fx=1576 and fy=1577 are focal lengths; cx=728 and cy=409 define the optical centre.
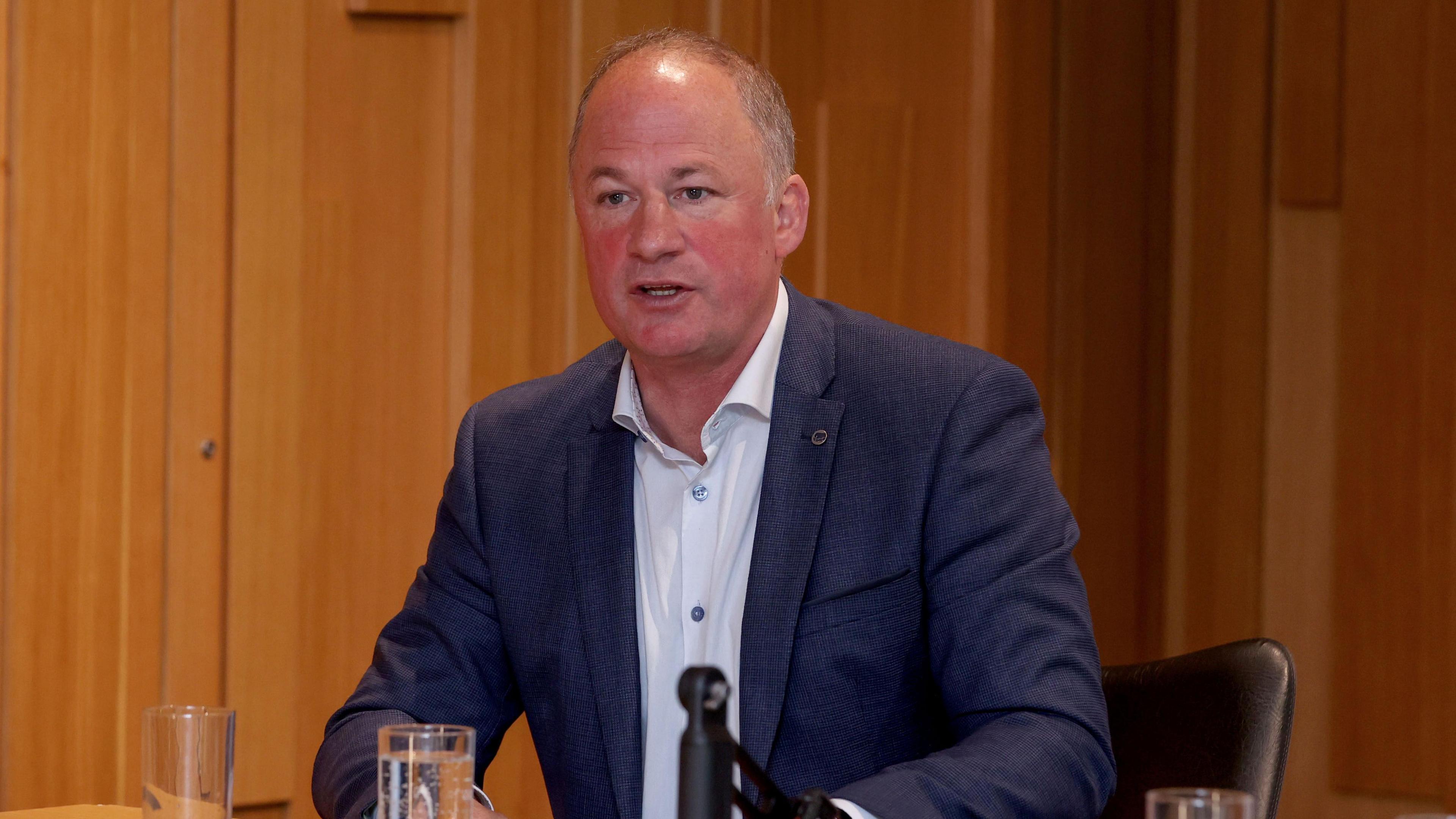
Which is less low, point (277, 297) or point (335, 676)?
point (277, 297)

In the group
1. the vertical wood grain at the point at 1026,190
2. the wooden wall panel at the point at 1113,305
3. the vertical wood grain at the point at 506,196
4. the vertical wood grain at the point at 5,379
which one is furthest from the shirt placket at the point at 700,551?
the wooden wall panel at the point at 1113,305

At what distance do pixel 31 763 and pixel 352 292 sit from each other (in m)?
0.96

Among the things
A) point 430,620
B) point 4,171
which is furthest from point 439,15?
point 430,620

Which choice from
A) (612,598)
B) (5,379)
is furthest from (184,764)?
(5,379)

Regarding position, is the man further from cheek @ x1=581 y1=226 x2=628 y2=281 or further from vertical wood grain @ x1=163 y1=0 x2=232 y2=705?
vertical wood grain @ x1=163 y1=0 x2=232 y2=705

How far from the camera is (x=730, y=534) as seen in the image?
1770 mm

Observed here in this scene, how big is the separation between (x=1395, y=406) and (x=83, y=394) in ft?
8.43

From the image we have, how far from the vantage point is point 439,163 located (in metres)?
2.95

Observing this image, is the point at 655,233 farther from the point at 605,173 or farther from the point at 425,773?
the point at 425,773

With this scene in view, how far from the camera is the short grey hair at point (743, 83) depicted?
180 cm

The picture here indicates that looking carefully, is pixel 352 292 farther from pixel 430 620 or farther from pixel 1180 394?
pixel 1180 394

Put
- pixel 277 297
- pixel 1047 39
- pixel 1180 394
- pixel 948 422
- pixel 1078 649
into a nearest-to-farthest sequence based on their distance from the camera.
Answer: pixel 1078 649 → pixel 948 422 → pixel 277 297 → pixel 1047 39 → pixel 1180 394

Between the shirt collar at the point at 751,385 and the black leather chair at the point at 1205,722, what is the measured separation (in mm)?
495

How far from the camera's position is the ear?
188 centimetres
